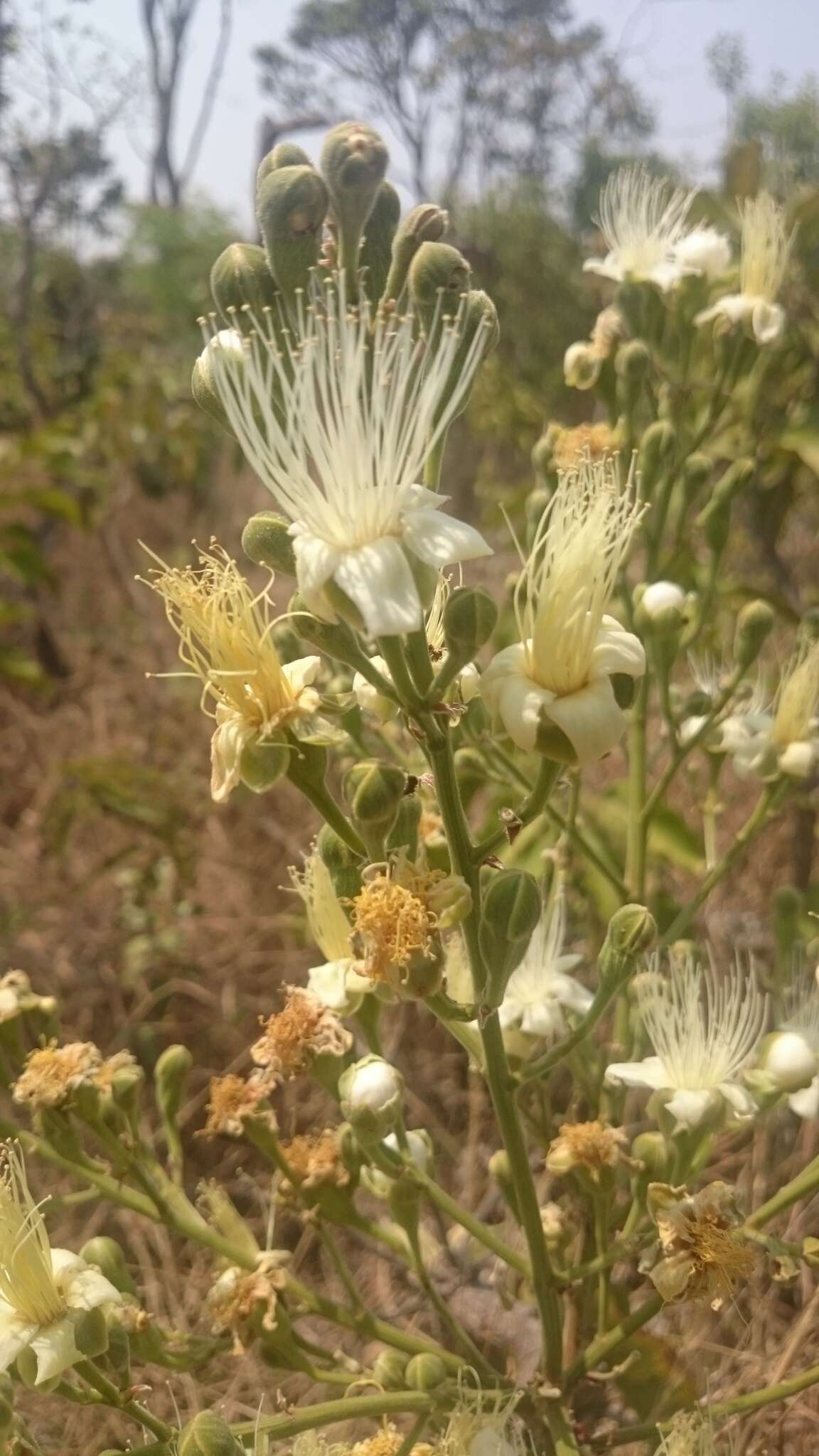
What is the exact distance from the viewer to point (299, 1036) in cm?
75

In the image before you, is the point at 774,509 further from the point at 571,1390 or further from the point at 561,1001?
the point at 571,1390

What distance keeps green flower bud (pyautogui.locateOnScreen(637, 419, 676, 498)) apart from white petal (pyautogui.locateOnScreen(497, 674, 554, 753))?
490mm

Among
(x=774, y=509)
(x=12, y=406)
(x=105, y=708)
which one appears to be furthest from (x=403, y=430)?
(x=12, y=406)

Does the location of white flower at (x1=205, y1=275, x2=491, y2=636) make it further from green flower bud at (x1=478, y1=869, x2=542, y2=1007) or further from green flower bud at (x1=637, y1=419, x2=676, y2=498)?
green flower bud at (x1=637, y1=419, x2=676, y2=498)

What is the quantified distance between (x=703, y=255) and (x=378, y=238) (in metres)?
0.58

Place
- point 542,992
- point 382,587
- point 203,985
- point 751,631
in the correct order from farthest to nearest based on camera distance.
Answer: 1. point 203,985
2. point 751,631
3. point 542,992
4. point 382,587

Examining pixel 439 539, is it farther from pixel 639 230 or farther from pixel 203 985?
pixel 203 985

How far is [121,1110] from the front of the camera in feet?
2.60

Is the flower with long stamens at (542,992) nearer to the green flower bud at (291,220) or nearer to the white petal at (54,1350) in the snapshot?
the white petal at (54,1350)

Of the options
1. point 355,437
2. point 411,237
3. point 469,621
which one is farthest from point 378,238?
point 469,621

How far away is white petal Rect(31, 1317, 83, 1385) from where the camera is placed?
621 mm

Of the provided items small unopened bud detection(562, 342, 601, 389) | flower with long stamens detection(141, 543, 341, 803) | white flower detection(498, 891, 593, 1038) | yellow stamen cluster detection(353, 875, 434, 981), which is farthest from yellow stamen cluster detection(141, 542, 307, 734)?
small unopened bud detection(562, 342, 601, 389)

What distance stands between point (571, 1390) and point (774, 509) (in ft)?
4.48

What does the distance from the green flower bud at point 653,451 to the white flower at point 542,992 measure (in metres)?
0.39
